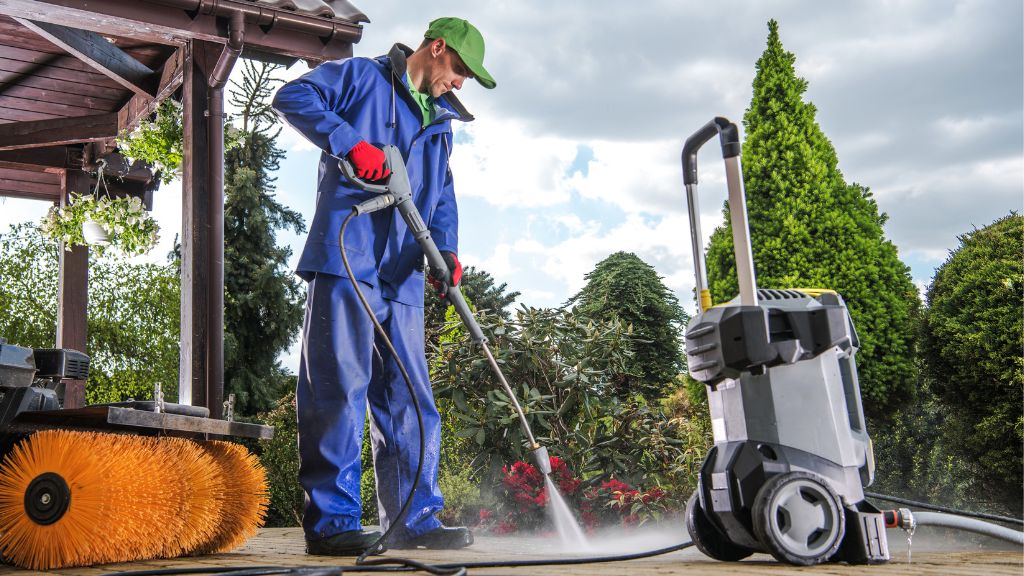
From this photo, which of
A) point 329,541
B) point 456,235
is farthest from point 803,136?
point 329,541

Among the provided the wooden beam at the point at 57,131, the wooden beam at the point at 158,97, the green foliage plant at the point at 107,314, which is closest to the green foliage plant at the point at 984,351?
the wooden beam at the point at 158,97

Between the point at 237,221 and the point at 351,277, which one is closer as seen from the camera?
the point at 351,277

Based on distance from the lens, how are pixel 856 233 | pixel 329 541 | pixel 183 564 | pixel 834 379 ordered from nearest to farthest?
pixel 834 379 < pixel 183 564 < pixel 329 541 < pixel 856 233

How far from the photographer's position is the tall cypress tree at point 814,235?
14.4 ft

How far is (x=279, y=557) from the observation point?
6.89 ft

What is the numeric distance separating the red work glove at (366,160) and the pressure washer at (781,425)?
938 millimetres

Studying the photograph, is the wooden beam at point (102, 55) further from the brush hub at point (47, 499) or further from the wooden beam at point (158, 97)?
the brush hub at point (47, 499)

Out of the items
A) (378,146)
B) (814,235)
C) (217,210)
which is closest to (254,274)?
(217,210)

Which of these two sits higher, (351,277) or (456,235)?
(456,235)

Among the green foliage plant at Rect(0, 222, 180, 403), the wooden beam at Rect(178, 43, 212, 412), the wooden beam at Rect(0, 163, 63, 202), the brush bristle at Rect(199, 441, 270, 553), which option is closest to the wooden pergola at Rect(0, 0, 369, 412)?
the wooden beam at Rect(178, 43, 212, 412)

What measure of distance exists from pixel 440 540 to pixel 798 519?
1103mm

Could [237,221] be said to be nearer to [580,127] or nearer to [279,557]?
[580,127]

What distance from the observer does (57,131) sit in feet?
15.6

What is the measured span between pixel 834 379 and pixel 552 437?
264 cm
